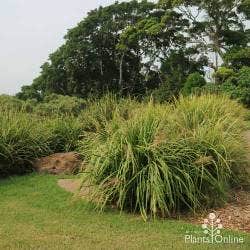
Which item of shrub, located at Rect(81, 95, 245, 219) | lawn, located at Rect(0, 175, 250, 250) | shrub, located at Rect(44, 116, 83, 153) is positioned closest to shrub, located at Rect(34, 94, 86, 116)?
shrub, located at Rect(44, 116, 83, 153)

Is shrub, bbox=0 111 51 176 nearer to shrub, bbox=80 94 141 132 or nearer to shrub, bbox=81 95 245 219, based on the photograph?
shrub, bbox=80 94 141 132

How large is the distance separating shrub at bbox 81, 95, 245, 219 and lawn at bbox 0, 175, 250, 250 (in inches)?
12.3

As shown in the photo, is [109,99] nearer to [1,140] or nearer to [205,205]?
[1,140]

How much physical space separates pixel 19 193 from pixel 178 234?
3.34 meters

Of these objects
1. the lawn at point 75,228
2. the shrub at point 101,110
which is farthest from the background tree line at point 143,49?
the lawn at point 75,228

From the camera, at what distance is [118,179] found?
293 inches

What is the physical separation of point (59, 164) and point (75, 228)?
416 cm

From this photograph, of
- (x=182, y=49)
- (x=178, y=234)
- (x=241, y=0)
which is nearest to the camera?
(x=178, y=234)

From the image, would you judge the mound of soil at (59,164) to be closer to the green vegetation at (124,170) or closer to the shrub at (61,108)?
the green vegetation at (124,170)

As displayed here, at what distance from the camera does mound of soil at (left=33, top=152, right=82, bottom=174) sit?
10.5 m

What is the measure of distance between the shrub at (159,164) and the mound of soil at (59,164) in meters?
1.93

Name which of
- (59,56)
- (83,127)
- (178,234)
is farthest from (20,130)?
(59,56)

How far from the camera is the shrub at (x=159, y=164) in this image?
732 cm

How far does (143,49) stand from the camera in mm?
36062
